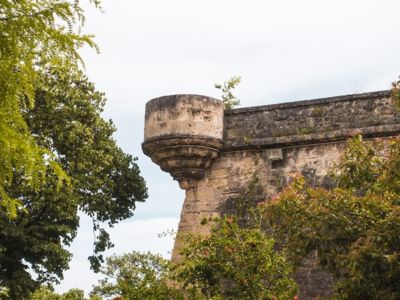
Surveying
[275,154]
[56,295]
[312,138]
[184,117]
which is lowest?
[56,295]

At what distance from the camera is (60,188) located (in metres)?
13.3

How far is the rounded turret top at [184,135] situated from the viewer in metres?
11.0

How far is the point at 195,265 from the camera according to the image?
8078 millimetres

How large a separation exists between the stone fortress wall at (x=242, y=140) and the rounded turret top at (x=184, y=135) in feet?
0.05

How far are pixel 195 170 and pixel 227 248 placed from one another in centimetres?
335

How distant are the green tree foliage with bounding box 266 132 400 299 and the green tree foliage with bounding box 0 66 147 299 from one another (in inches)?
243

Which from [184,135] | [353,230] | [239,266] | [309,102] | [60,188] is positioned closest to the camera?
[353,230]

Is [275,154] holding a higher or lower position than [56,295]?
higher

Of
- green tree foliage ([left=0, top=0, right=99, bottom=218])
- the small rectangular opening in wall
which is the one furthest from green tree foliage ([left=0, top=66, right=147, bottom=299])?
green tree foliage ([left=0, top=0, right=99, bottom=218])

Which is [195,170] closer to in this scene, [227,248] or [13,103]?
[227,248]

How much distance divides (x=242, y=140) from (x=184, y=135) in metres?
0.94

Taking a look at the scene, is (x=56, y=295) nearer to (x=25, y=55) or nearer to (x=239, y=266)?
(x=239, y=266)

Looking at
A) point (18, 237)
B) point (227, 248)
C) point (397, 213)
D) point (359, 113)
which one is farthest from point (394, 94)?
point (18, 237)

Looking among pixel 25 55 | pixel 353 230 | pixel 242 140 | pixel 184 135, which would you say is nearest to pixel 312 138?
pixel 242 140
